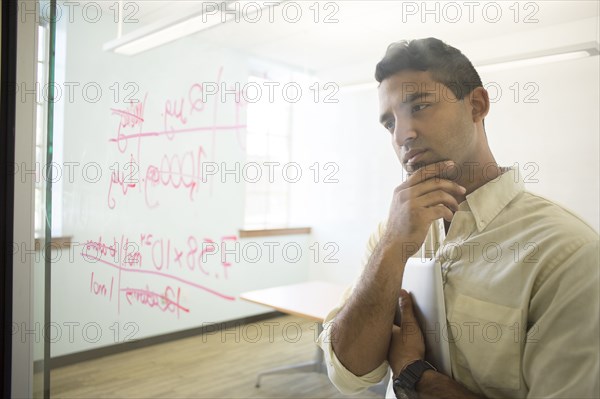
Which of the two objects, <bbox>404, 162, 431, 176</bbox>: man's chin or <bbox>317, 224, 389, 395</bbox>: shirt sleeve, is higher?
<bbox>404, 162, 431, 176</bbox>: man's chin

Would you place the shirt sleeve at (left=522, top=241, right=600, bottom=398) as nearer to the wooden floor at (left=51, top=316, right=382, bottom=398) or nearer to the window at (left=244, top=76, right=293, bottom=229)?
the window at (left=244, top=76, right=293, bottom=229)

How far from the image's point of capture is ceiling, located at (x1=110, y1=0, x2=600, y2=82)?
2.57ft

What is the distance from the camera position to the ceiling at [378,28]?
78cm

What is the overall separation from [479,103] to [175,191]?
4.69 ft

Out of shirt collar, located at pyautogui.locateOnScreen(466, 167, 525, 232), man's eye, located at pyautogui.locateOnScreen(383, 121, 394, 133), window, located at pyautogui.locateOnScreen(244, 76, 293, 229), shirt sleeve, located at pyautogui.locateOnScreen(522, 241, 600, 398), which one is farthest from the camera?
window, located at pyautogui.locateOnScreen(244, 76, 293, 229)

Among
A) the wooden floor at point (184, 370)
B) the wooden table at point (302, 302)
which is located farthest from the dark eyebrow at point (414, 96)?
the wooden floor at point (184, 370)

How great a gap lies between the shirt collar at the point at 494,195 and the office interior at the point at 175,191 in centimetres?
37

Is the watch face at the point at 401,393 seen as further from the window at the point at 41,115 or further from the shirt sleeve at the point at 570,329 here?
the window at the point at 41,115

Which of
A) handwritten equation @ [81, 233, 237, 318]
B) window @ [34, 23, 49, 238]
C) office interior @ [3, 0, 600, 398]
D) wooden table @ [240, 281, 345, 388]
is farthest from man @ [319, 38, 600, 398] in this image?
window @ [34, 23, 49, 238]

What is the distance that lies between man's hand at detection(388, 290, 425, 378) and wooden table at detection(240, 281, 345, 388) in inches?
20.0

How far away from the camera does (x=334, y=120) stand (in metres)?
1.16

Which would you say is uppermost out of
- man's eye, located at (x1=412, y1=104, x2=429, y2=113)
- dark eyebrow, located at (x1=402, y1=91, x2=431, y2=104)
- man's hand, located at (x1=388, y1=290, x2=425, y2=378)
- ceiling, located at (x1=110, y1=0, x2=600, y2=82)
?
ceiling, located at (x1=110, y1=0, x2=600, y2=82)

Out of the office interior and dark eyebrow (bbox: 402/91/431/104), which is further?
the office interior

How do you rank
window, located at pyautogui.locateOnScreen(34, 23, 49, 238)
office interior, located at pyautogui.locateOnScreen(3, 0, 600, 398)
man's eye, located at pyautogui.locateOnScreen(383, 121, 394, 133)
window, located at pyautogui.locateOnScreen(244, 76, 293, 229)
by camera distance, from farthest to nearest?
1. window, located at pyautogui.locateOnScreen(34, 23, 49, 238)
2. window, located at pyautogui.locateOnScreen(244, 76, 293, 229)
3. office interior, located at pyautogui.locateOnScreen(3, 0, 600, 398)
4. man's eye, located at pyautogui.locateOnScreen(383, 121, 394, 133)
